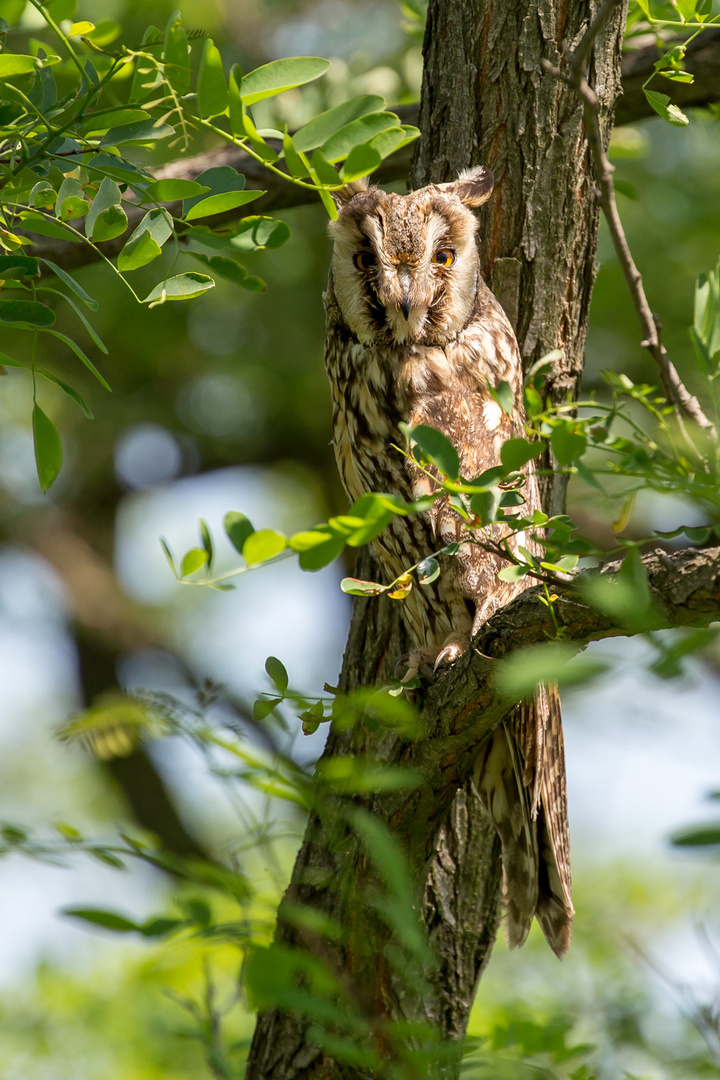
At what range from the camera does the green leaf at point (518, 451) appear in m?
0.95

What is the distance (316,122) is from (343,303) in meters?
1.05

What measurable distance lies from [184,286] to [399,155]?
1.55 meters

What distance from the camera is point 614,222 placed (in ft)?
3.63

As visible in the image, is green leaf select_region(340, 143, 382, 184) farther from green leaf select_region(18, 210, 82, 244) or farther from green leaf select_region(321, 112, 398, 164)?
green leaf select_region(18, 210, 82, 244)

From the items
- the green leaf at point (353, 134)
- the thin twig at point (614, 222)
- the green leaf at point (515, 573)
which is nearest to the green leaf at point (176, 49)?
the green leaf at point (353, 134)

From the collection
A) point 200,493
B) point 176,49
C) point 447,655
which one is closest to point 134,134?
point 176,49

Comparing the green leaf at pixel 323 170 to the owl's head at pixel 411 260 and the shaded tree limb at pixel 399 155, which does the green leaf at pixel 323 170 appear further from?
the shaded tree limb at pixel 399 155

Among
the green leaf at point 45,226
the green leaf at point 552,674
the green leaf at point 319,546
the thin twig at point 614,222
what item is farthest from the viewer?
the green leaf at point 45,226

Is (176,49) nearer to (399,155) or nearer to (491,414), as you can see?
(491,414)

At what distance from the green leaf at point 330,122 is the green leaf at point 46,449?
0.52 m

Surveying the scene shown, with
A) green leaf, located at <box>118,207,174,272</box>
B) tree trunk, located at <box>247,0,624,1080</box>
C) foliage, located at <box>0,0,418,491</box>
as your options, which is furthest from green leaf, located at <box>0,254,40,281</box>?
tree trunk, located at <box>247,0,624,1080</box>

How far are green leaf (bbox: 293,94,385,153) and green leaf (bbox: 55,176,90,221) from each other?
0.31m

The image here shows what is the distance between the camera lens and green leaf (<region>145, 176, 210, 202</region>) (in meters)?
1.23

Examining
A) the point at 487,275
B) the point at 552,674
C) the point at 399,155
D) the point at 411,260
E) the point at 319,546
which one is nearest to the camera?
the point at 552,674
